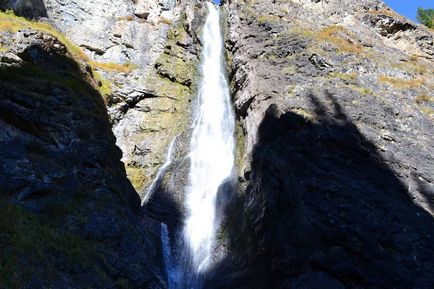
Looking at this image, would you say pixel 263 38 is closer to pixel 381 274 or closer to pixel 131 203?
pixel 131 203

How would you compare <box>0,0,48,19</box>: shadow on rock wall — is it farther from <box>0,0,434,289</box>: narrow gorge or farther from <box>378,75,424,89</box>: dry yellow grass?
<box>378,75,424,89</box>: dry yellow grass

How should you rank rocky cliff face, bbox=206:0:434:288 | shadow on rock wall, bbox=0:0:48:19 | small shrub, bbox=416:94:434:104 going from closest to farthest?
rocky cliff face, bbox=206:0:434:288
small shrub, bbox=416:94:434:104
shadow on rock wall, bbox=0:0:48:19

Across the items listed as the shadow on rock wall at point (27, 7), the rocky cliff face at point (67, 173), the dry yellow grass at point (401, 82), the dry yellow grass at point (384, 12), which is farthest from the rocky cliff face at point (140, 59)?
the dry yellow grass at point (384, 12)

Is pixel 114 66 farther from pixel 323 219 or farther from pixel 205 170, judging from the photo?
pixel 323 219

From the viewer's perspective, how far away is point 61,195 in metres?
15.6

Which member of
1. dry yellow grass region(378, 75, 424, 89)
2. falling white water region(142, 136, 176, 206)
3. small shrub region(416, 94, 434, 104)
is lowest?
falling white water region(142, 136, 176, 206)

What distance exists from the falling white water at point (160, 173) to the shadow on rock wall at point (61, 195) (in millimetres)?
5834

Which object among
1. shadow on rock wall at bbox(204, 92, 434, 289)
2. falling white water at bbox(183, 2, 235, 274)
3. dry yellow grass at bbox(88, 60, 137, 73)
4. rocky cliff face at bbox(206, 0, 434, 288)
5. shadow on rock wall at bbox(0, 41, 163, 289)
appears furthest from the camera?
dry yellow grass at bbox(88, 60, 137, 73)

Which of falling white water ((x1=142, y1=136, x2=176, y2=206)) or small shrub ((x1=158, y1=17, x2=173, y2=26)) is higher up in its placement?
small shrub ((x1=158, y1=17, x2=173, y2=26))

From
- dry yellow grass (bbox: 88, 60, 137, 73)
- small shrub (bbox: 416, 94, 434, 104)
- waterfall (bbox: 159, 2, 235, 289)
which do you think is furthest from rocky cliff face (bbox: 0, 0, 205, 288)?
small shrub (bbox: 416, 94, 434, 104)

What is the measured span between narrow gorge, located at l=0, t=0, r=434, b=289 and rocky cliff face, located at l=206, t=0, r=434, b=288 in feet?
0.26

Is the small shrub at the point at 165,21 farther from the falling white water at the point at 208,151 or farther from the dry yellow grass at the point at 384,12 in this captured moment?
the dry yellow grass at the point at 384,12

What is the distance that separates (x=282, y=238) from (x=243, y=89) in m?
14.0

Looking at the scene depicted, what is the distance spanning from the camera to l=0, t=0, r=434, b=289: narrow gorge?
1528 cm
